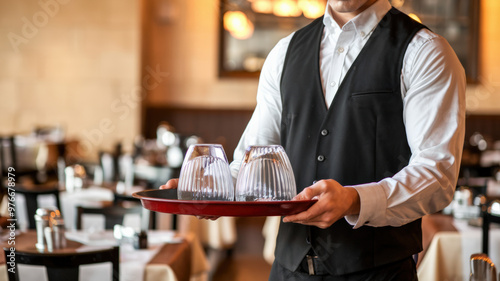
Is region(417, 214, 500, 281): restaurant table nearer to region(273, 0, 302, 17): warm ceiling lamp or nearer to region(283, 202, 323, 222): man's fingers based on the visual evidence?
region(283, 202, 323, 222): man's fingers

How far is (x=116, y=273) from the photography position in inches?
93.1

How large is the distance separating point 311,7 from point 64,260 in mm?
8442

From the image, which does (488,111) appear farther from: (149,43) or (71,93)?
(71,93)

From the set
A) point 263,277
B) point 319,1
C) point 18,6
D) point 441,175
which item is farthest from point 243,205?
point 18,6

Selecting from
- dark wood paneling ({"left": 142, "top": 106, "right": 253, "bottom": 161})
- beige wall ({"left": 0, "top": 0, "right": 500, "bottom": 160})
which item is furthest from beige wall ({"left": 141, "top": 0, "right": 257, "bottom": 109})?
beige wall ({"left": 0, "top": 0, "right": 500, "bottom": 160})

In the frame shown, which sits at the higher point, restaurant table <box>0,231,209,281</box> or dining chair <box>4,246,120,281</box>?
dining chair <box>4,246,120,281</box>

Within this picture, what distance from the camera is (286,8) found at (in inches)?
403

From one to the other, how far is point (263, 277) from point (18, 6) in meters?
7.10

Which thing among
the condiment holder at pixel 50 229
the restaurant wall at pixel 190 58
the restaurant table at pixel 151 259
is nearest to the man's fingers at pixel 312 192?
the restaurant table at pixel 151 259

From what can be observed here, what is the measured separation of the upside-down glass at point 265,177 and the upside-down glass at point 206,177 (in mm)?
31

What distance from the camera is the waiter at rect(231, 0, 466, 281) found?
4.54 ft

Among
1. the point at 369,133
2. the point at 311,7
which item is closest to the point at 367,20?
the point at 369,133

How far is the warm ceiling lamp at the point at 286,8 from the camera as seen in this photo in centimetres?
1023

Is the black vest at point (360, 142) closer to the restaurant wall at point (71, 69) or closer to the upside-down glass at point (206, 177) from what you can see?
the upside-down glass at point (206, 177)
